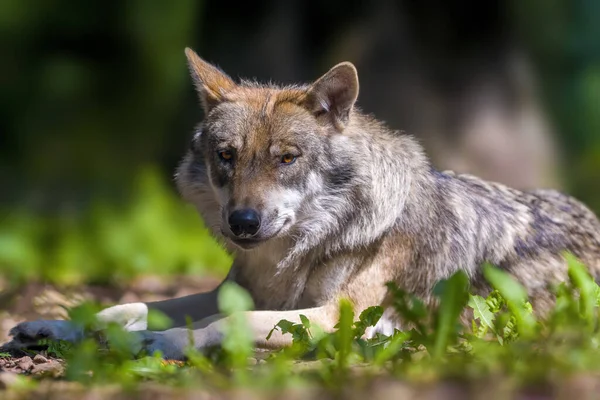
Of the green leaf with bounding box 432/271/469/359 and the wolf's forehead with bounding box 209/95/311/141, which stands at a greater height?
the wolf's forehead with bounding box 209/95/311/141

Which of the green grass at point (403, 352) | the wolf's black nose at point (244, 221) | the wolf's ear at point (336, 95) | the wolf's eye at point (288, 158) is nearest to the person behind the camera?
the green grass at point (403, 352)

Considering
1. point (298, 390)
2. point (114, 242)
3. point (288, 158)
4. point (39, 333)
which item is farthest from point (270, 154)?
point (114, 242)

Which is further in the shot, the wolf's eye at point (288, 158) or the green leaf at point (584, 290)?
the wolf's eye at point (288, 158)

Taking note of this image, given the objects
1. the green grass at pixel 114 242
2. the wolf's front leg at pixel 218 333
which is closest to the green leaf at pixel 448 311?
the wolf's front leg at pixel 218 333

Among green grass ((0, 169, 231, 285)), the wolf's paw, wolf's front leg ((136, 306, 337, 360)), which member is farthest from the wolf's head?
green grass ((0, 169, 231, 285))

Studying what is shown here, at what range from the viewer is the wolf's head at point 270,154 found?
5.16 metres

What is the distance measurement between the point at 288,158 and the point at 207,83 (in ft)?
3.06

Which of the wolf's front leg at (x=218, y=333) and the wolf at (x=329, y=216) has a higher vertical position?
the wolf at (x=329, y=216)

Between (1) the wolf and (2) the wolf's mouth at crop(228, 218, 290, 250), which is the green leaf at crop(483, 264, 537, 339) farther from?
(2) the wolf's mouth at crop(228, 218, 290, 250)

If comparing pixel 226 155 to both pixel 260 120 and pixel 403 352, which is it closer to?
pixel 260 120

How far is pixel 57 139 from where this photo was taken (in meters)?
15.5

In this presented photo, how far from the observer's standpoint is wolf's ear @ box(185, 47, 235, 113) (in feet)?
19.2

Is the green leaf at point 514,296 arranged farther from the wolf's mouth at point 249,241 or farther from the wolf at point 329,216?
the wolf's mouth at point 249,241

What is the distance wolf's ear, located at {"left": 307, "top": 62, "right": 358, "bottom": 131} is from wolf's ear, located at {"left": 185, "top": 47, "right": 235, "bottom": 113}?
0.67m
